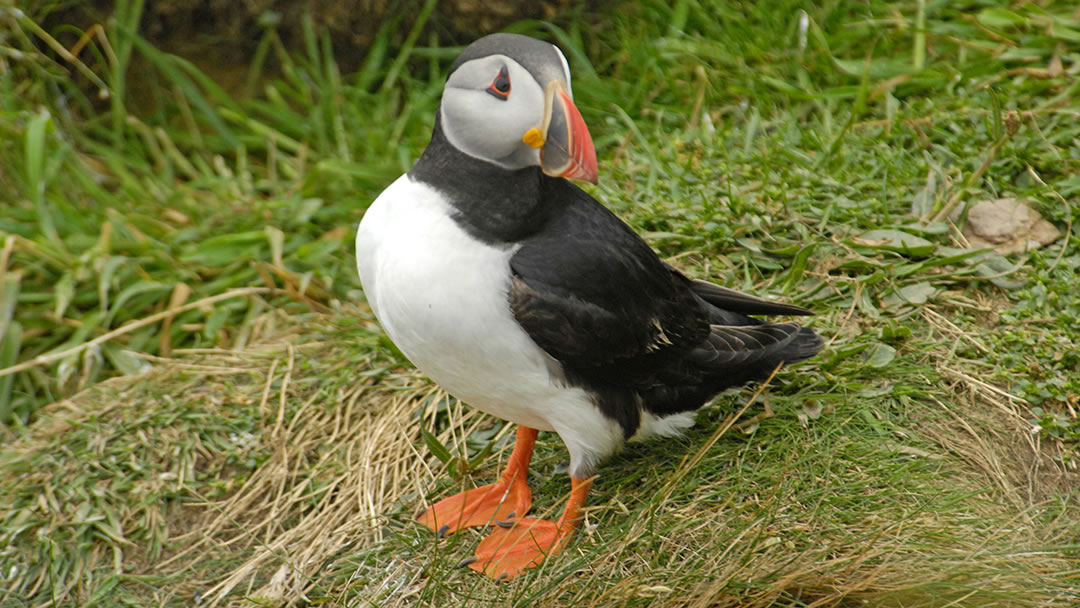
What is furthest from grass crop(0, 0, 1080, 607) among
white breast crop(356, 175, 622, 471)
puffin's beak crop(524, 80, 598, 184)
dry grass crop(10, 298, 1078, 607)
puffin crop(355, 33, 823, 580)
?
puffin's beak crop(524, 80, 598, 184)

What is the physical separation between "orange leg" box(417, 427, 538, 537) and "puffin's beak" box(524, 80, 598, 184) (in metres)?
1.05

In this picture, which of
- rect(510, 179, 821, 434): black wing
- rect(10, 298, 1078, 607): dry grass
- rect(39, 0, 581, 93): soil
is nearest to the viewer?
rect(10, 298, 1078, 607): dry grass

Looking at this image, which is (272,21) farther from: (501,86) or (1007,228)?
(1007,228)

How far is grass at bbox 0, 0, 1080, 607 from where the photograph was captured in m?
2.71

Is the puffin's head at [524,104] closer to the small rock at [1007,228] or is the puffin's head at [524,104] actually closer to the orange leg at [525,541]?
the orange leg at [525,541]

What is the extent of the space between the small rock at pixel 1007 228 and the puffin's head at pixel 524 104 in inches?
78.1

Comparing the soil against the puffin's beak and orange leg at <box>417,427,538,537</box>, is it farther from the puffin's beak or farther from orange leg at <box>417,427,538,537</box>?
the puffin's beak

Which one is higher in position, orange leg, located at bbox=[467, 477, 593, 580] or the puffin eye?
the puffin eye

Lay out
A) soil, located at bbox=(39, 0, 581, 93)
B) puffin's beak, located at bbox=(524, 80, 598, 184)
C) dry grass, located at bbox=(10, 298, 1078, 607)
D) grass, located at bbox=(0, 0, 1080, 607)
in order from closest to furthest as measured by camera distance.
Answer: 1. puffin's beak, located at bbox=(524, 80, 598, 184)
2. dry grass, located at bbox=(10, 298, 1078, 607)
3. grass, located at bbox=(0, 0, 1080, 607)
4. soil, located at bbox=(39, 0, 581, 93)

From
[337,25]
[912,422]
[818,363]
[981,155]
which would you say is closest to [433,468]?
[818,363]

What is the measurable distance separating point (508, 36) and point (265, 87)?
358 cm

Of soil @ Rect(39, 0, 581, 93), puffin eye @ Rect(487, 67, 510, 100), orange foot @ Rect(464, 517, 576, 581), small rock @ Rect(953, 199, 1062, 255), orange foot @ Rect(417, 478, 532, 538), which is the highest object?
puffin eye @ Rect(487, 67, 510, 100)

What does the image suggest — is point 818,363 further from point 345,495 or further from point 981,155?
point 345,495

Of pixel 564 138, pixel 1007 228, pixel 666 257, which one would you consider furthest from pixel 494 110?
pixel 1007 228
